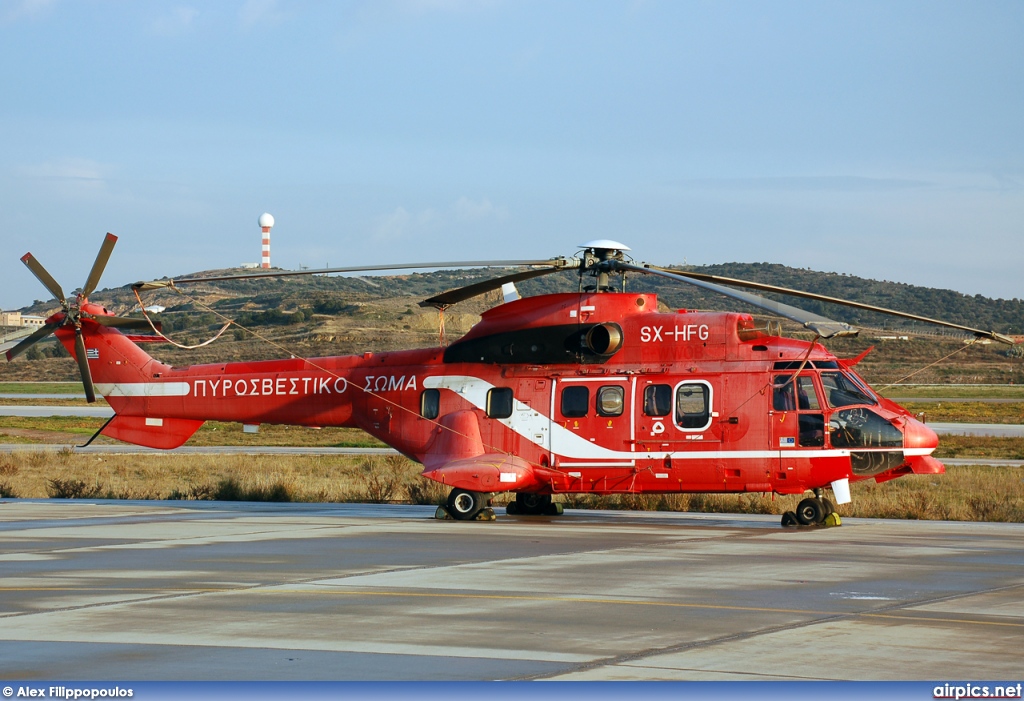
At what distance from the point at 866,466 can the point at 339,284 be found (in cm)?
17073

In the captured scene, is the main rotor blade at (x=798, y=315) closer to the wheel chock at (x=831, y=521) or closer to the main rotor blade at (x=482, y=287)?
the main rotor blade at (x=482, y=287)

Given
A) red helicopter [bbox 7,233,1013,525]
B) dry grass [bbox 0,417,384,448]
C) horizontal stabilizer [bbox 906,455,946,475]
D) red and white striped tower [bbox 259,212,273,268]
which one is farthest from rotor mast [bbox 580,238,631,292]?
red and white striped tower [bbox 259,212,273,268]

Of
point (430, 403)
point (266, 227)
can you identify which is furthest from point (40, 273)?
point (266, 227)

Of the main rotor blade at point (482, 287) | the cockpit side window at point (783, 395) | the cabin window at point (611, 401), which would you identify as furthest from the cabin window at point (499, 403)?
the cockpit side window at point (783, 395)

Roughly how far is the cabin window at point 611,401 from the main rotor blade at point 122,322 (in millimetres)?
9237

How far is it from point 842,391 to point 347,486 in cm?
1414

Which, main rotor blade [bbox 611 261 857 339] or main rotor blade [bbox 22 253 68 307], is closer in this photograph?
main rotor blade [bbox 611 261 857 339]

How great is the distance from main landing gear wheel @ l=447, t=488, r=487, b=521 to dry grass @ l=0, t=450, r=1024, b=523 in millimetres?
4995

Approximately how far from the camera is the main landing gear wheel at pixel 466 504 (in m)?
21.0

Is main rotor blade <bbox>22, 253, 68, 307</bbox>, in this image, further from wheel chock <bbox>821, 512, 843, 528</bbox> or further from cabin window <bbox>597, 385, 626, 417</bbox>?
wheel chock <bbox>821, 512, 843, 528</bbox>

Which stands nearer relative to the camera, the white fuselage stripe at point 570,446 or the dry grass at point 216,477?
the white fuselage stripe at point 570,446

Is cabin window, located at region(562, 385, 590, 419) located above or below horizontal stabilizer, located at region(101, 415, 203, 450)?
→ above

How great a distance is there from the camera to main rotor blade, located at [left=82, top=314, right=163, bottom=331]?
24.0 m

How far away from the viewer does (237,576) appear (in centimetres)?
1362
